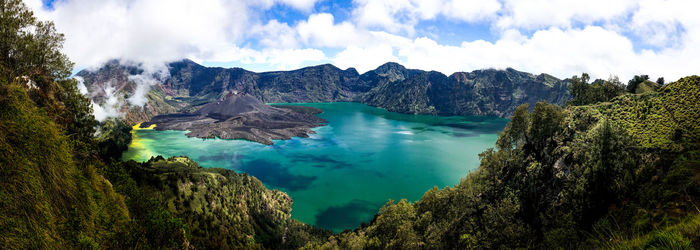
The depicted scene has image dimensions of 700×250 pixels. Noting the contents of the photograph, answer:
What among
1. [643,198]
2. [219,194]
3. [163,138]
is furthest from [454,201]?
[163,138]

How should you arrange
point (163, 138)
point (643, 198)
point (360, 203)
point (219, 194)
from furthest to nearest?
point (163, 138) → point (360, 203) → point (219, 194) → point (643, 198)

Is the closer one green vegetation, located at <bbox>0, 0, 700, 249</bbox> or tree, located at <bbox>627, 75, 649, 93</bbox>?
green vegetation, located at <bbox>0, 0, 700, 249</bbox>

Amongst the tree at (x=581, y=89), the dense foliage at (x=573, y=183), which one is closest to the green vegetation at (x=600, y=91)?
the tree at (x=581, y=89)

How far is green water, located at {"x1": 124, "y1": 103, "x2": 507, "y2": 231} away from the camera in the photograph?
7350 centimetres

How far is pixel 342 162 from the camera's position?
10812 cm

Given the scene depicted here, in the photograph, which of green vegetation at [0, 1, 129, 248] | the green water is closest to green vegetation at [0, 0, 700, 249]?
green vegetation at [0, 1, 129, 248]

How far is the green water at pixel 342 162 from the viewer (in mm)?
73500

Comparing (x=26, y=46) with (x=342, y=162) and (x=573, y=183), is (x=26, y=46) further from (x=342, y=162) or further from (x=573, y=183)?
(x=342, y=162)

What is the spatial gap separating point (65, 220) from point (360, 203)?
6596 cm

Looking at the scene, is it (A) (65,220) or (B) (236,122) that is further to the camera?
(B) (236,122)

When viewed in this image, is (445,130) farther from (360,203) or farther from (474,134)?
(360,203)

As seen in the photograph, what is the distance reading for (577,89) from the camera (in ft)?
198

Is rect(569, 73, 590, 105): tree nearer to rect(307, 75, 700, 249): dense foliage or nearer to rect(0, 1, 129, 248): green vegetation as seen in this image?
rect(307, 75, 700, 249): dense foliage

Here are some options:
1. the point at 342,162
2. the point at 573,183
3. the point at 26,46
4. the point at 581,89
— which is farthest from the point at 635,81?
the point at 26,46
